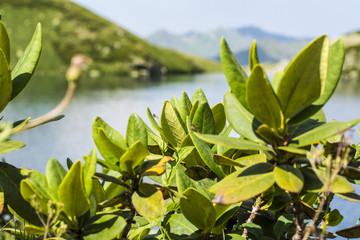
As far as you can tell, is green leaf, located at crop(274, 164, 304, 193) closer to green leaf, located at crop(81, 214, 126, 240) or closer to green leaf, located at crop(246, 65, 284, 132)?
green leaf, located at crop(246, 65, 284, 132)

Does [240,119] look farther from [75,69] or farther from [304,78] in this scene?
[75,69]

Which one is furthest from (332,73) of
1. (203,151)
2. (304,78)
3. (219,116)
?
(219,116)

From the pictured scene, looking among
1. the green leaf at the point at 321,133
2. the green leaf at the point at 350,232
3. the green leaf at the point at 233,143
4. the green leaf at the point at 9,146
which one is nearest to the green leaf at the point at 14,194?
the green leaf at the point at 9,146

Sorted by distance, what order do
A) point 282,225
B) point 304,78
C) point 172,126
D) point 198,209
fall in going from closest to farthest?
point 304,78
point 198,209
point 282,225
point 172,126

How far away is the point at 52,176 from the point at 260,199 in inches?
27.3

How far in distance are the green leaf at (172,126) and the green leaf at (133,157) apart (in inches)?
14.3

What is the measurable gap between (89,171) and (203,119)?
1.74 ft

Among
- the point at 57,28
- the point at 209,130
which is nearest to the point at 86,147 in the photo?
the point at 209,130

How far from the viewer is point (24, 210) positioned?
105 cm

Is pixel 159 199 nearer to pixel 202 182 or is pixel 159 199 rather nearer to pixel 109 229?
pixel 109 229

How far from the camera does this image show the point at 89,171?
2.97ft

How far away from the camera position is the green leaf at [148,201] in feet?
3.03

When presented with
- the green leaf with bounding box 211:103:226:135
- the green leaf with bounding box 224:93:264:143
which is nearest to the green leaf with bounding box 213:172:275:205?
the green leaf with bounding box 224:93:264:143

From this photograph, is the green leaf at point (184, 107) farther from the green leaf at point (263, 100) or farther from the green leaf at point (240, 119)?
the green leaf at point (263, 100)
